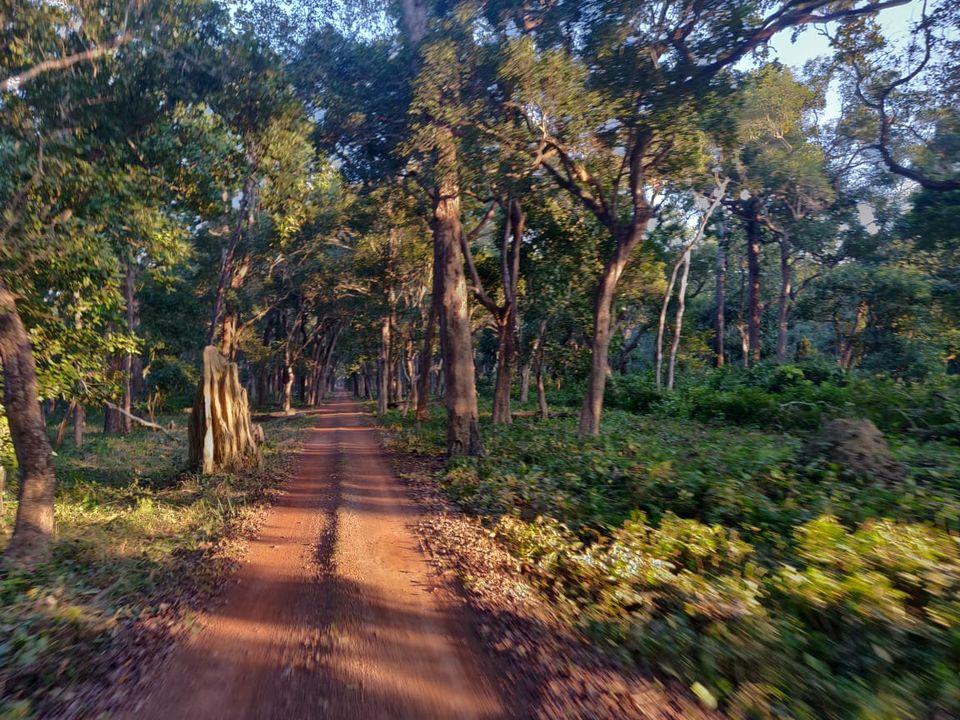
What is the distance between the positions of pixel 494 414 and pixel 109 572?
14.5 metres

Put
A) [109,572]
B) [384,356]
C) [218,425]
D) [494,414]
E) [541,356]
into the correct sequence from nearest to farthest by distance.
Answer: [109,572]
[218,425]
[494,414]
[541,356]
[384,356]

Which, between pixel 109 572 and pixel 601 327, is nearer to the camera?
pixel 109 572

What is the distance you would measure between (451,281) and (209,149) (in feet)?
20.5

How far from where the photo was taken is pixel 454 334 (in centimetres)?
1476

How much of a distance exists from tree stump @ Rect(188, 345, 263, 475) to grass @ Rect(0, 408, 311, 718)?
1.94ft

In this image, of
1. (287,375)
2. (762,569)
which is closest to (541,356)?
(762,569)

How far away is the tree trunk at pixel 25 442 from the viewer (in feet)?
23.1

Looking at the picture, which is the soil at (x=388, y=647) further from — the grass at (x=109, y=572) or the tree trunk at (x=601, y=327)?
the tree trunk at (x=601, y=327)

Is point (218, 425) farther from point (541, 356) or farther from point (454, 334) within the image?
point (541, 356)

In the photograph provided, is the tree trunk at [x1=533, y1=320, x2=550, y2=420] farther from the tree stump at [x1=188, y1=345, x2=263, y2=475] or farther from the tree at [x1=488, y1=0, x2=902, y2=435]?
the tree stump at [x1=188, y1=345, x2=263, y2=475]

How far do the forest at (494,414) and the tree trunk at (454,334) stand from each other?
7cm

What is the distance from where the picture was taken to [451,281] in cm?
1465

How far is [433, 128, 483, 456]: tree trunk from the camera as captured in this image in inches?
562

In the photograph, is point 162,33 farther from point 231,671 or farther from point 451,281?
point 231,671
